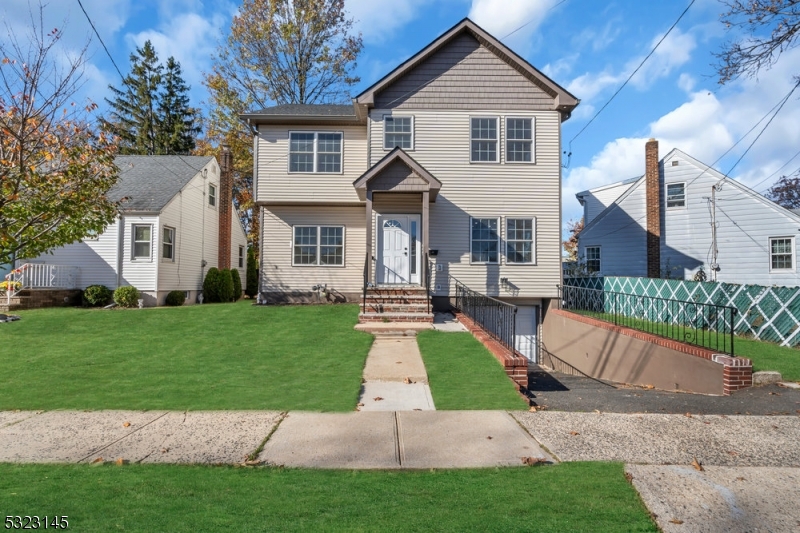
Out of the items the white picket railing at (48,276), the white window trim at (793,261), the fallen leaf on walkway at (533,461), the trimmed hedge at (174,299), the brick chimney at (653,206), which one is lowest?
the fallen leaf on walkway at (533,461)

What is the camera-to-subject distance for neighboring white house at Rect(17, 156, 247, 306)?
741 inches

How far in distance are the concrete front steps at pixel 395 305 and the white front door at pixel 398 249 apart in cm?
168

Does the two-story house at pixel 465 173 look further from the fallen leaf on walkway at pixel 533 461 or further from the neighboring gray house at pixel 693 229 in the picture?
the fallen leaf on walkway at pixel 533 461

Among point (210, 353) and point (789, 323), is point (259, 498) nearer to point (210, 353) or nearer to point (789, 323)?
point (210, 353)

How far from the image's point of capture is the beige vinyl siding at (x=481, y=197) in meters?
16.1

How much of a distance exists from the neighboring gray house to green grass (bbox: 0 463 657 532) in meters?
19.8

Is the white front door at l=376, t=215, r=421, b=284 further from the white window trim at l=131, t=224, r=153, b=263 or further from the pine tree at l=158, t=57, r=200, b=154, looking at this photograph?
the pine tree at l=158, t=57, r=200, b=154

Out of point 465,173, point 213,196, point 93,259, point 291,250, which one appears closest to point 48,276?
point 93,259

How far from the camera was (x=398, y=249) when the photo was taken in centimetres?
1600

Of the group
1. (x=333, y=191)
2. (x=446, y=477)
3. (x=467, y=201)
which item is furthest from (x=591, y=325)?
(x=446, y=477)

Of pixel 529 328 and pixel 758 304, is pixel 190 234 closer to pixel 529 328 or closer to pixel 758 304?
pixel 529 328

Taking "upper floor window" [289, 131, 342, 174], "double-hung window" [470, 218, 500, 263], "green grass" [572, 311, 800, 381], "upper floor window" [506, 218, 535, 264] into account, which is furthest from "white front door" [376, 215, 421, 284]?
"green grass" [572, 311, 800, 381]

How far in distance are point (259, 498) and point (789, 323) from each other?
486 inches

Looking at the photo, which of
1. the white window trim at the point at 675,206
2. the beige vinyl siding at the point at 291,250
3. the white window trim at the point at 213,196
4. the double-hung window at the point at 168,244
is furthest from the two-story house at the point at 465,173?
the white window trim at the point at 675,206
